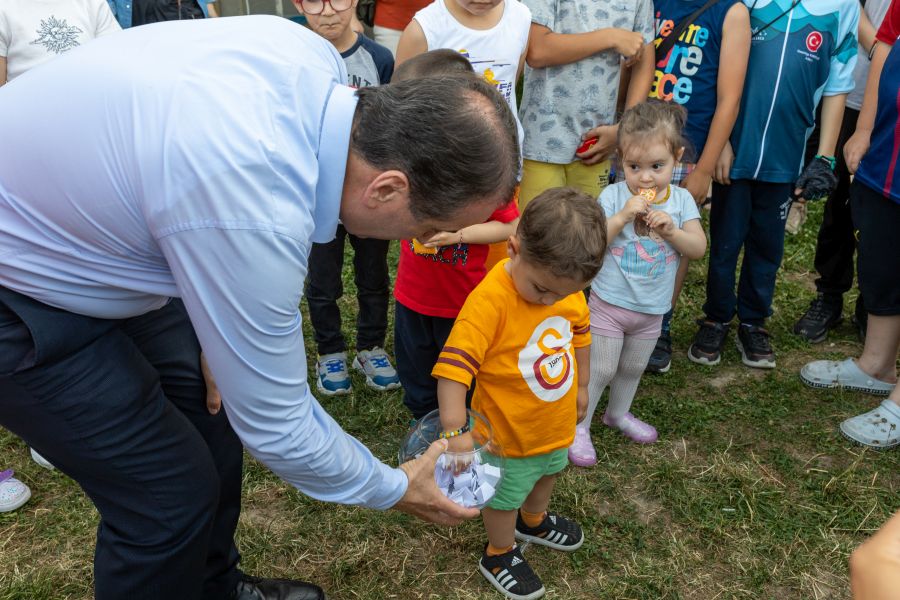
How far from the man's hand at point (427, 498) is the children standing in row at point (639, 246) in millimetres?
1244

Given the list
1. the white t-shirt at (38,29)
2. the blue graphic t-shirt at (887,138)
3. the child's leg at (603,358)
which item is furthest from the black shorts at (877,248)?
the white t-shirt at (38,29)

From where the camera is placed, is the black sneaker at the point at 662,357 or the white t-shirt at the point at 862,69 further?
the white t-shirt at the point at 862,69

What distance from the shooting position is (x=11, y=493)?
2.93 m

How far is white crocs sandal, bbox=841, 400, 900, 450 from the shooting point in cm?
325

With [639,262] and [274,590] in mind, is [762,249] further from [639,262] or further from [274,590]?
[274,590]

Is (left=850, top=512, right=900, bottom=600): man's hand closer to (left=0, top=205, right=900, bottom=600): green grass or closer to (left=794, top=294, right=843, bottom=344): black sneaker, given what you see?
(left=0, top=205, right=900, bottom=600): green grass

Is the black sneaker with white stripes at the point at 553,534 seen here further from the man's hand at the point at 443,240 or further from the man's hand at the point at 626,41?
the man's hand at the point at 626,41

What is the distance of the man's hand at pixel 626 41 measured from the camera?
346 cm

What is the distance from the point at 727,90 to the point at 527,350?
70.5 inches

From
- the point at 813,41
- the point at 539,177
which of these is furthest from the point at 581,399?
the point at 813,41

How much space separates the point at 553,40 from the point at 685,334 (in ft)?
5.44

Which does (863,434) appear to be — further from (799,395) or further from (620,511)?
(620,511)

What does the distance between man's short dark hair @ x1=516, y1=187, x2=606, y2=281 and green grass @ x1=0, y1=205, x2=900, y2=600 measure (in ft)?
3.55


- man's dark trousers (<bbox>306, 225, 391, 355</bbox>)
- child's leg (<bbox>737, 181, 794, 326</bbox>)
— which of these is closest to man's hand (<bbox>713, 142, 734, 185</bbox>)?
child's leg (<bbox>737, 181, 794, 326</bbox>)
